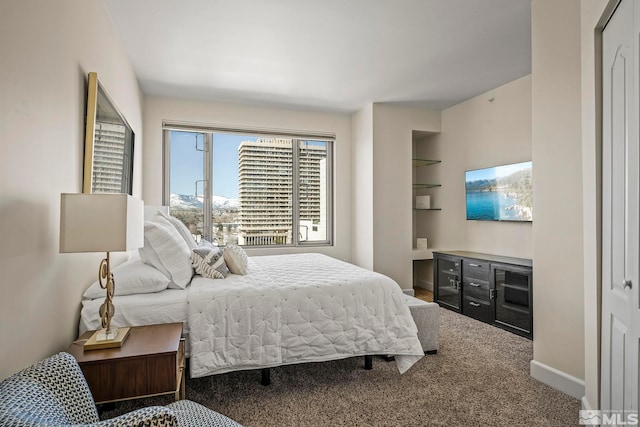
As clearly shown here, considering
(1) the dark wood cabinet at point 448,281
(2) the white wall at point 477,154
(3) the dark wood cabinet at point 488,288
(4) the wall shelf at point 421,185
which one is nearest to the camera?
(3) the dark wood cabinet at point 488,288

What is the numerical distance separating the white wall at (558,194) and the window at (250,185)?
3223 mm

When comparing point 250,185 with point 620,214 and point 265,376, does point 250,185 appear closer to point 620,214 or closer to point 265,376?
point 265,376

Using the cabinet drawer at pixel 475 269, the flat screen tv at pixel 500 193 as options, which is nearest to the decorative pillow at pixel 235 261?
the cabinet drawer at pixel 475 269

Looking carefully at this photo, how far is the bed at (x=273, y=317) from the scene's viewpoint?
7.19 ft

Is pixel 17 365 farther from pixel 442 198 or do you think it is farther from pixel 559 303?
pixel 442 198

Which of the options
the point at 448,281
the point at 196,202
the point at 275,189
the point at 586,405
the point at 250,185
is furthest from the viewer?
the point at 275,189

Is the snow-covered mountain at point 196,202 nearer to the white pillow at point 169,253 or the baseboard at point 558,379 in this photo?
the white pillow at point 169,253

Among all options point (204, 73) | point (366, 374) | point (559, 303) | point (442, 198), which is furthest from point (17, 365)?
point (442, 198)

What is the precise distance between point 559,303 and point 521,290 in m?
1.11

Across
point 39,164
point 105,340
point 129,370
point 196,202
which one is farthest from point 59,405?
point 196,202

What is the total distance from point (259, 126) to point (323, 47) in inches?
76.2

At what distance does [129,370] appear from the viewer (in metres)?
1.62

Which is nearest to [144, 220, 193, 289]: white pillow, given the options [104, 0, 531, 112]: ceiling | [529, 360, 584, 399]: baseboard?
[104, 0, 531, 112]: ceiling

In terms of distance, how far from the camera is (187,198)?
15.9 ft
